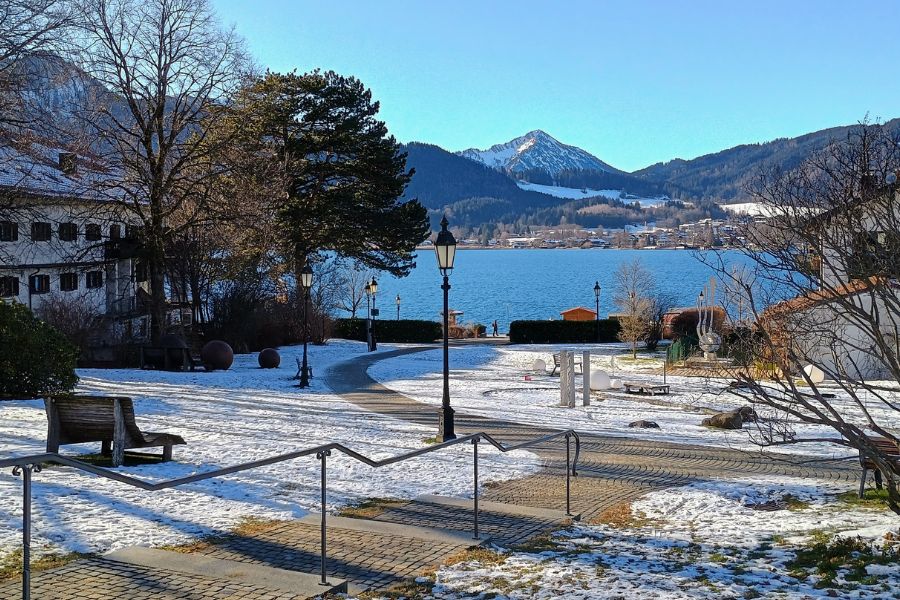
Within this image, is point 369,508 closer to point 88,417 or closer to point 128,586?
point 128,586

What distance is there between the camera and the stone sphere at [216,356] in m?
28.5

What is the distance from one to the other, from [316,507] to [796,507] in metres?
5.30

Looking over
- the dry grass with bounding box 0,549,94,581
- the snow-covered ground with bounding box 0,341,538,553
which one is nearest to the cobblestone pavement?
the dry grass with bounding box 0,549,94,581

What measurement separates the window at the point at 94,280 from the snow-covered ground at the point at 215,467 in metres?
28.8

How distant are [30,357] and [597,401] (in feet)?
44.8

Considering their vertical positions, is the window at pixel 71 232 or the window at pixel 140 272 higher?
the window at pixel 71 232

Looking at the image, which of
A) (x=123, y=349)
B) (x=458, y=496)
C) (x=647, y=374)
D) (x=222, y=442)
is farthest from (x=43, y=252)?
(x=458, y=496)

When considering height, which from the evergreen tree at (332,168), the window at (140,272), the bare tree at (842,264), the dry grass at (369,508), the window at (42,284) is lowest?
the dry grass at (369,508)

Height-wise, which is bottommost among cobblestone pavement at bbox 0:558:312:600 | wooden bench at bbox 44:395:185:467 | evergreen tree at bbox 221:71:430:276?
cobblestone pavement at bbox 0:558:312:600

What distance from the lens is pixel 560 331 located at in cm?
5409

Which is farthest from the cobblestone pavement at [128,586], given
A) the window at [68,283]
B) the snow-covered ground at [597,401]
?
the window at [68,283]

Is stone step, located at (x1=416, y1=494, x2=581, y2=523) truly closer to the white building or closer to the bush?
the bush

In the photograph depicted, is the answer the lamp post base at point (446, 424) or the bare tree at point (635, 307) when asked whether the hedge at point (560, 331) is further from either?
the lamp post base at point (446, 424)

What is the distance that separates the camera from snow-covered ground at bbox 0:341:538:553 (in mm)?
7641
